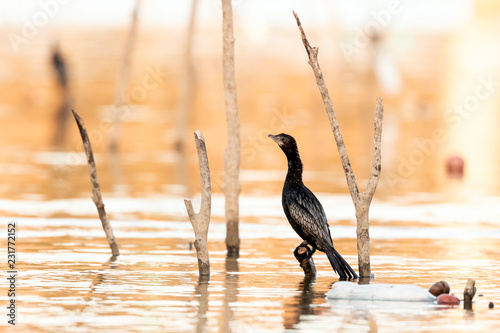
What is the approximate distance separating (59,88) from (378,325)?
43.0 metres

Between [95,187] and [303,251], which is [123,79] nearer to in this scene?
[95,187]

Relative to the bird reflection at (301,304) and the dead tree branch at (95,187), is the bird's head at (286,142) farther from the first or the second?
the dead tree branch at (95,187)

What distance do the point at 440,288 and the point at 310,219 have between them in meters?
1.96

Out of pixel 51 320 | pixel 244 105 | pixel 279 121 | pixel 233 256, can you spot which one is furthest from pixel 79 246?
pixel 244 105

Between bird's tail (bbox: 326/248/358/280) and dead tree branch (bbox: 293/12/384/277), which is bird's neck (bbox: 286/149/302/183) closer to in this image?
dead tree branch (bbox: 293/12/384/277)

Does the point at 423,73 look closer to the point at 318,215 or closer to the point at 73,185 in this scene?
the point at 73,185

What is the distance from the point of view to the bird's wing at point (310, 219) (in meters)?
13.6

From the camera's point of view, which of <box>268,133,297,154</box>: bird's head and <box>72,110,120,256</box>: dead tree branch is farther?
<box>72,110,120,256</box>: dead tree branch

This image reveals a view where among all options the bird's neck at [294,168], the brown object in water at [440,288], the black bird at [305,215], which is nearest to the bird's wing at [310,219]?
the black bird at [305,215]

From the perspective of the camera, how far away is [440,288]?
12266mm

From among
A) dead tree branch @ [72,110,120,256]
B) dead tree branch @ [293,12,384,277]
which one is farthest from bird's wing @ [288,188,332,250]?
dead tree branch @ [72,110,120,256]

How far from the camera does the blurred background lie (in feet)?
87.5

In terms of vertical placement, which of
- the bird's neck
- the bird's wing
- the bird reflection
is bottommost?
the bird reflection

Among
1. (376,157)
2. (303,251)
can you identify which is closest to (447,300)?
(376,157)
